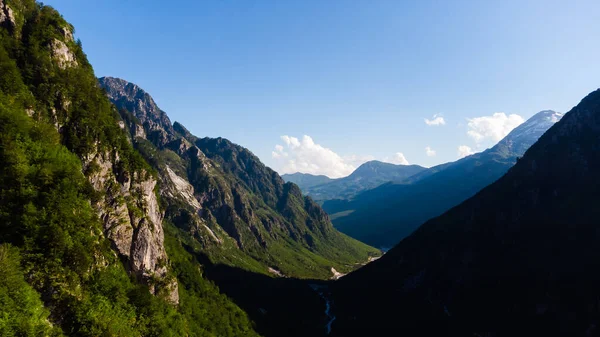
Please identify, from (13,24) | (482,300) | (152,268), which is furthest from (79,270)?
(482,300)

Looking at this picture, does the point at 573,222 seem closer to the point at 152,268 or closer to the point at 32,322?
the point at 152,268

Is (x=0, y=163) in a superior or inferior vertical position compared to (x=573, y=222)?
superior

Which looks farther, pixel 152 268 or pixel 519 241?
pixel 519 241

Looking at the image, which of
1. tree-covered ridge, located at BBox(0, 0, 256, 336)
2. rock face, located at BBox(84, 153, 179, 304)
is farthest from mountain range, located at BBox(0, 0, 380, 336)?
rock face, located at BBox(84, 153, 179, 304)

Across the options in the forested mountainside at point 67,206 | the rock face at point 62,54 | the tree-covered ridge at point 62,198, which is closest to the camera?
the tree-covered ridge at point 62,198

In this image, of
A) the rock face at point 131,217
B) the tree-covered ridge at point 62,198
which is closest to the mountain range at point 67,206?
the tree-covered ridge at point 62,198

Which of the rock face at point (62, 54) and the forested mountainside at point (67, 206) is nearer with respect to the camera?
the forested mountainside at point (67, 206)

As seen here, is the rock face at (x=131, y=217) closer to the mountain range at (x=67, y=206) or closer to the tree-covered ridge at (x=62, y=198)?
the mountain range at (x=67, y=206)
